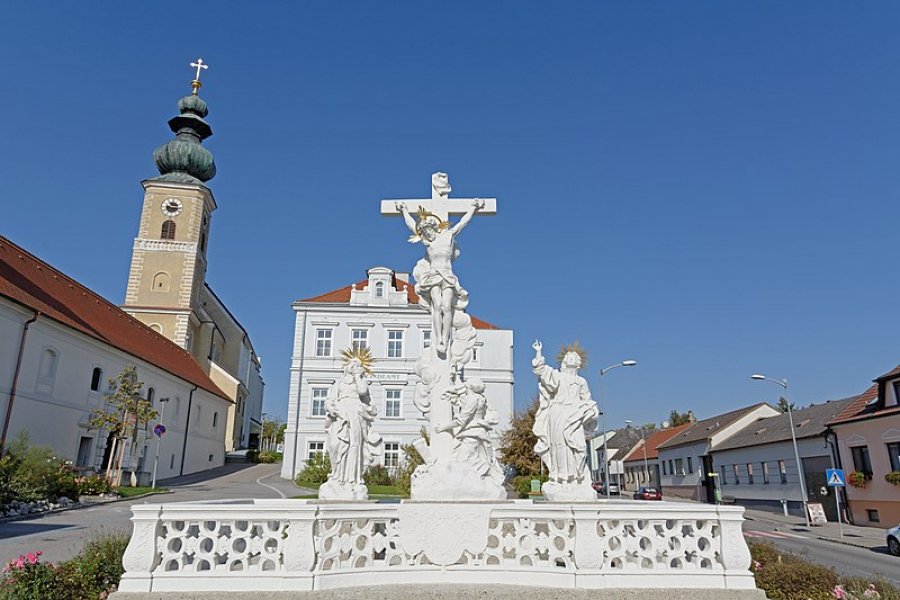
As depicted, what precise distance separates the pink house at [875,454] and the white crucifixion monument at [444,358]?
943 inches

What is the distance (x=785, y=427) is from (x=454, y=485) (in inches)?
1372

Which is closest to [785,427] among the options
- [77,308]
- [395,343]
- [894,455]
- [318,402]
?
[894,455]

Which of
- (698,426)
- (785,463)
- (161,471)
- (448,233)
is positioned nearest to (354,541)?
(448,233)

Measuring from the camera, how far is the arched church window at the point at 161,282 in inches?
2085

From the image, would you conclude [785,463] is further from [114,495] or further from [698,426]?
[114,495]

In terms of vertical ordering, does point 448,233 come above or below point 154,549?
above

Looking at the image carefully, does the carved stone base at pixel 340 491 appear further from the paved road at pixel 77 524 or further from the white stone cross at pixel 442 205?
the white stone cross at pixel 442 205

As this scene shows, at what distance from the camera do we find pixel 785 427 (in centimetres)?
3569

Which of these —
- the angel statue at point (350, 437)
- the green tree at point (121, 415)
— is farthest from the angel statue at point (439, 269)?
the green tree at point (121, 415)

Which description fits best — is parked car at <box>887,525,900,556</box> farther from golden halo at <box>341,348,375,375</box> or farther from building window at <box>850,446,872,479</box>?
golden halo at <box>341,348,375,375</box>

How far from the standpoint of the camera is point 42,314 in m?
27.5

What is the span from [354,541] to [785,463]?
33.8 metres

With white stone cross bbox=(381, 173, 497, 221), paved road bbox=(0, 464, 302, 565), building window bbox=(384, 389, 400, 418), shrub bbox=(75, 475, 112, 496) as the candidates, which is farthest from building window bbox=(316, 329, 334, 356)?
white stone cross bbox=(381, 173, 497, 221)

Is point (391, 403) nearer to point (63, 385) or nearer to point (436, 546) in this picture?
point (63, 385)
